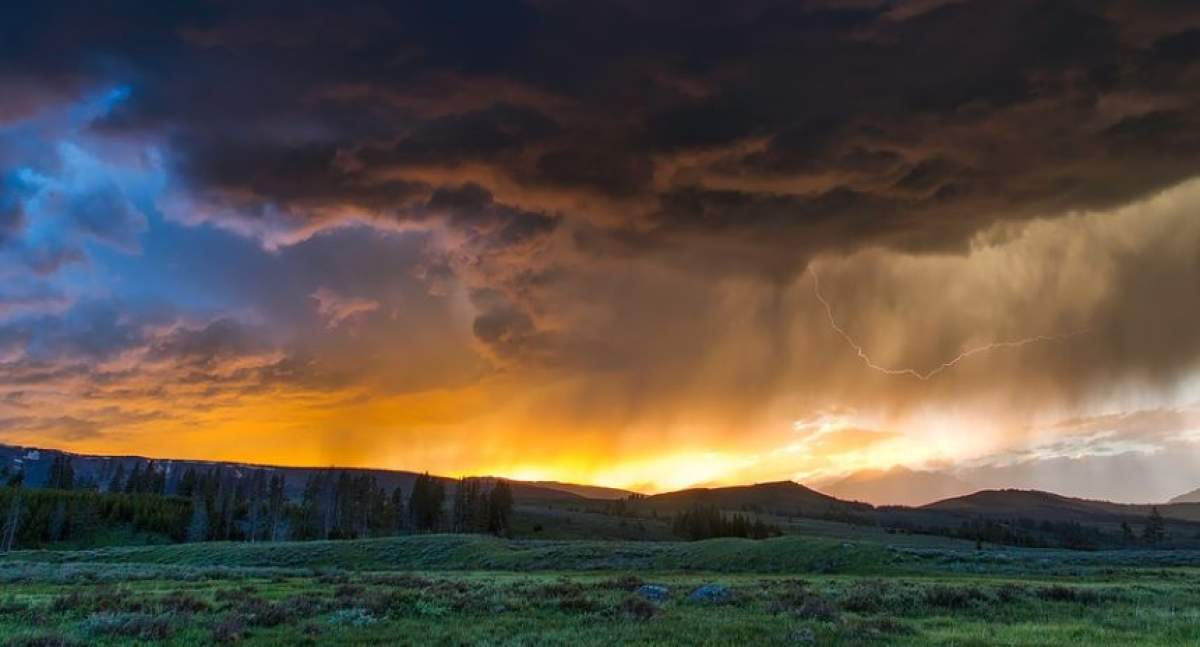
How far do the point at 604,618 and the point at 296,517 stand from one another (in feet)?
570

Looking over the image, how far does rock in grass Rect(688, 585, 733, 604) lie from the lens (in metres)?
31.1

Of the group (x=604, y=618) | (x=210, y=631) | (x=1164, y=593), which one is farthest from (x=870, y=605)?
(x=210, y=631)

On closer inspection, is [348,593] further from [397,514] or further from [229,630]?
[397,514]

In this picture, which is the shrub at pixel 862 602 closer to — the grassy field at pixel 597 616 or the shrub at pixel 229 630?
the grassy field at pixel 597 616

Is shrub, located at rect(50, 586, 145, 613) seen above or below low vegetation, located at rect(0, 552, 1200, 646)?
below

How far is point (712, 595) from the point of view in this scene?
32.5 m

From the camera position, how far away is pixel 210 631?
20750 millimetres

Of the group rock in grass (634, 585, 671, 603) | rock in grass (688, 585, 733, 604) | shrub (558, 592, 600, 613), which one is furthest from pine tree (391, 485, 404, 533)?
shrub (558, 592, 600, 613)

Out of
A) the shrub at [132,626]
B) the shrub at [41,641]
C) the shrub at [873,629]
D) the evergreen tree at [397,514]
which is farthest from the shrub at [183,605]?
the evergreen tree at [397,514]

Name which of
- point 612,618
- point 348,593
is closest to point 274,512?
point 348,593

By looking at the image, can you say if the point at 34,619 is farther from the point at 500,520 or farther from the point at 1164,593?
the point at 500,520

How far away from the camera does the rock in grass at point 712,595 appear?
31.1m

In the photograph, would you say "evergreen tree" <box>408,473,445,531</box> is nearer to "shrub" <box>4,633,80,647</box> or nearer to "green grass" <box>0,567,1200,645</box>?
"green grass" <box>0,567,1200,645</box>

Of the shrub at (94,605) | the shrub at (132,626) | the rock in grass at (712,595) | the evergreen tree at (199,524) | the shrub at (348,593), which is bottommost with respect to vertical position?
the evergreen tree at (199,524)
